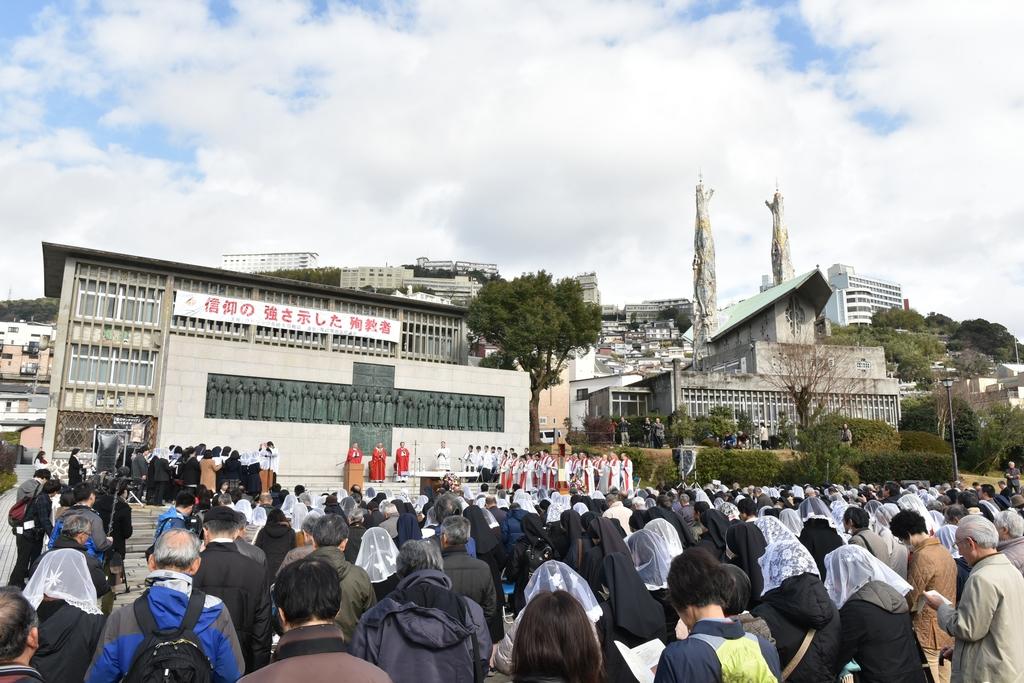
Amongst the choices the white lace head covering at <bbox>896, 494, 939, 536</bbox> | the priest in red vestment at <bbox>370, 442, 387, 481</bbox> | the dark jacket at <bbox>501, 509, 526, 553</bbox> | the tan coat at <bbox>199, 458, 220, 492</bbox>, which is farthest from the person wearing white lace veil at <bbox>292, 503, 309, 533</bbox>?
the priest in red vestment at <bbox>370, 442, 387, 481</bbox>

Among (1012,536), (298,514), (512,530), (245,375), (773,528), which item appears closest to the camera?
(773,528)

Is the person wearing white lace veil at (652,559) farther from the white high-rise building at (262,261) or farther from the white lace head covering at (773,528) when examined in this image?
the white high-rise building at (262,261)

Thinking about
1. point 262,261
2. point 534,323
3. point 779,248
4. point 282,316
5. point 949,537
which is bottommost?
point 949,537

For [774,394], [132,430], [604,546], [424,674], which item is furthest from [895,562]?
[774,394]

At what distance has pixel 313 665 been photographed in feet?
8.86

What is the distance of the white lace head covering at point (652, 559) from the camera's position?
5625mm

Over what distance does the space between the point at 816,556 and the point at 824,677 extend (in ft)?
12.5

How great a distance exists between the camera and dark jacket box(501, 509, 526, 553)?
8.58 m

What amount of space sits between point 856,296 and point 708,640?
164m

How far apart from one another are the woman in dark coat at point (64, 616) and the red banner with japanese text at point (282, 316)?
92.9 feet

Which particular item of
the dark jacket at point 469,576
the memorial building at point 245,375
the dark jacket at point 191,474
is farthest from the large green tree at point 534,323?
the dark jacket at point 469,576

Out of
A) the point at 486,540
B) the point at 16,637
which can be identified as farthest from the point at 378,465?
the point at 16,637

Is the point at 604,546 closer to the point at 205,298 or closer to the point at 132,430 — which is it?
the point at 132,430

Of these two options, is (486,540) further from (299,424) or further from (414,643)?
(299,424)
